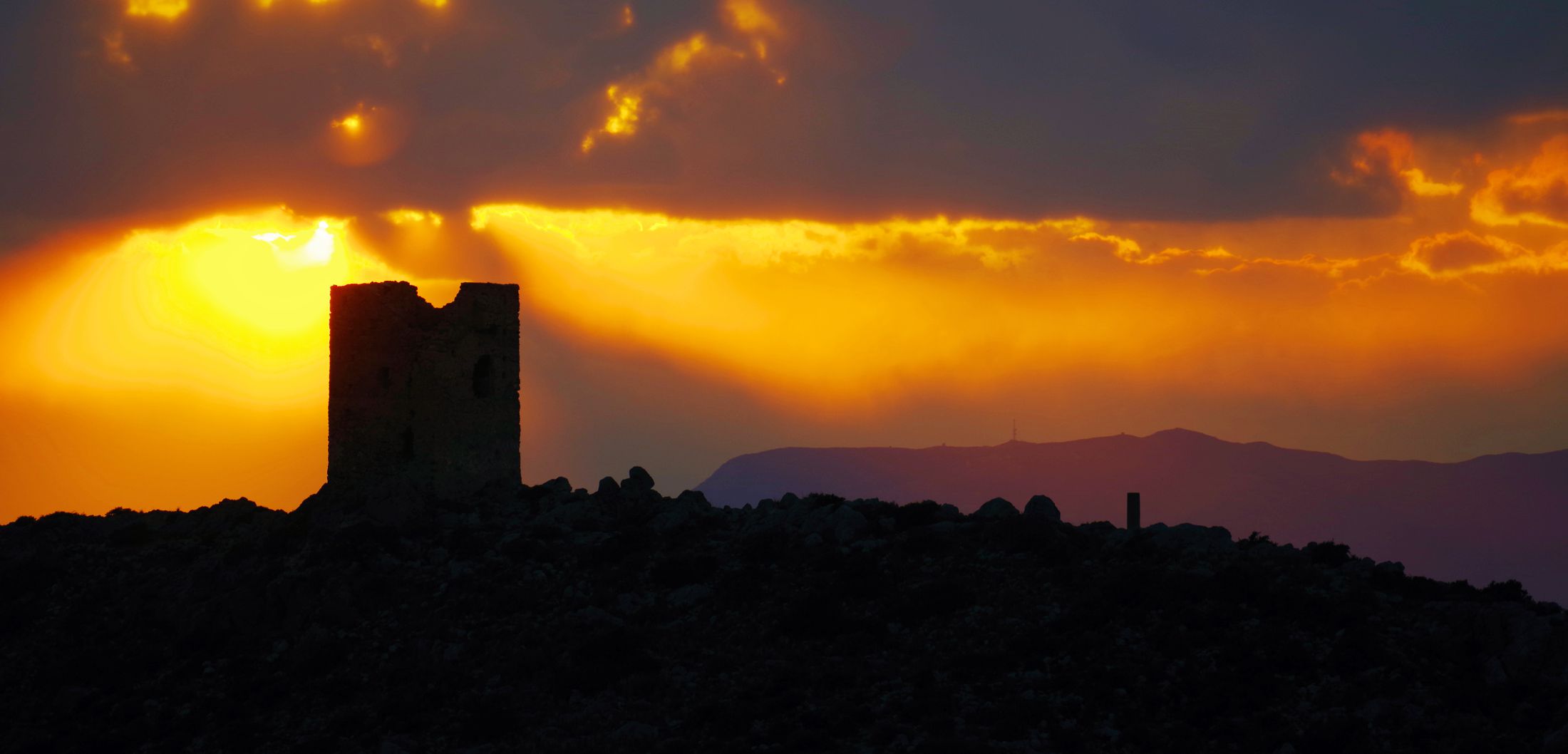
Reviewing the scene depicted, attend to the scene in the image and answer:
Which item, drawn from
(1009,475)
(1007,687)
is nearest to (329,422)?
(1007,687)

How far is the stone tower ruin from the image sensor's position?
1443 inches

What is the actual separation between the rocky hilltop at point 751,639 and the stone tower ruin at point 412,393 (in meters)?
1.11

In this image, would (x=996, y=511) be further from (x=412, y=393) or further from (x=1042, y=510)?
(x=412, y=393)

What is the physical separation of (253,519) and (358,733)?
42.3 feet

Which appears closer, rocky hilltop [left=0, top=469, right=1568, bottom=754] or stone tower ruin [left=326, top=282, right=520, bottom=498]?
rocky hilltop [left=0, top=469, right=1568, bottom=754]

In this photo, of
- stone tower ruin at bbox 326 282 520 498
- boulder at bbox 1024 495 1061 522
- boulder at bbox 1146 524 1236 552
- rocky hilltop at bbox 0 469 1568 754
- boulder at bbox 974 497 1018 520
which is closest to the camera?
rocky hilltop at bbox 0 469 1568 754

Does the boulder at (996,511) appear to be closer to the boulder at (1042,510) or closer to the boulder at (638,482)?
the boulder at (1042,510)

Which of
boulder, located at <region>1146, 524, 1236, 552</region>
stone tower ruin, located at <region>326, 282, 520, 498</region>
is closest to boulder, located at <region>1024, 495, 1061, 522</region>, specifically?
boulder, located at <region>1146, 524, 1236, 552</region>

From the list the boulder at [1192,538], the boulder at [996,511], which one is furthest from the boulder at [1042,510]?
the boulder at [1192,538]

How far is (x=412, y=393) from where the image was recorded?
36625mm

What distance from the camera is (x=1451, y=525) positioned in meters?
187

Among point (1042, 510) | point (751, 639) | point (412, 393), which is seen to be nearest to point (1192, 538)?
point (1042, 510)

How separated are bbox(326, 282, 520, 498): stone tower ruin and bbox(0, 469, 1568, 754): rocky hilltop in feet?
3.64

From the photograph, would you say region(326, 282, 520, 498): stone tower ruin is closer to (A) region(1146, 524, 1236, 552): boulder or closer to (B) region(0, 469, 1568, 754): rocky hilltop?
(B) region(0, 469, 1568, 754): rocky hilltop
